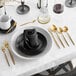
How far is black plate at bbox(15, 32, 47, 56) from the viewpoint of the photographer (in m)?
1.21

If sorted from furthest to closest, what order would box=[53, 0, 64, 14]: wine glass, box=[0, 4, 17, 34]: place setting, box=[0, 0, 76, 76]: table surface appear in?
box=[53, 0, 64, 14]: wine glass
box=[0, 4, 17, 34]: place setting
box=[0, 0, 76, 76]: table surface

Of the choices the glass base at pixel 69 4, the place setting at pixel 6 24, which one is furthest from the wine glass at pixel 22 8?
the glass base at pixel 69 4

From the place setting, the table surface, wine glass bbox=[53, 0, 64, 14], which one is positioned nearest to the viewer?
the table surface

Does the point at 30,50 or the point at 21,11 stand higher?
the point at 21,11

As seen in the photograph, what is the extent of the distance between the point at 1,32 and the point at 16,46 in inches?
5.4

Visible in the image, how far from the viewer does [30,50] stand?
47.8 inches

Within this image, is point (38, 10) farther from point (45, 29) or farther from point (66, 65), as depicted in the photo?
point (66, 65)

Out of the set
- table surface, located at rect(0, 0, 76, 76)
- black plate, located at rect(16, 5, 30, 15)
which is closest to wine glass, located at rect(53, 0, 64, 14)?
table surface, located at rect(0, 0, 76, 76)

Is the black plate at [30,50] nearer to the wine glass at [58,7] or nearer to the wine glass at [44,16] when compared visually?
the wine glass at [44,16]

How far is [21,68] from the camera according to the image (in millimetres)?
1172

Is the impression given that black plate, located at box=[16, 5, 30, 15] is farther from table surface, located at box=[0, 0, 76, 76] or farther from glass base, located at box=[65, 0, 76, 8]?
glass base, located at box=[65, 0, 76, 8]

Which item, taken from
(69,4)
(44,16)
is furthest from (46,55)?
(69,4)

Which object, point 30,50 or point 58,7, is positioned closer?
point 30,50

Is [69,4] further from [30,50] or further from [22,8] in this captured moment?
[30,50]
